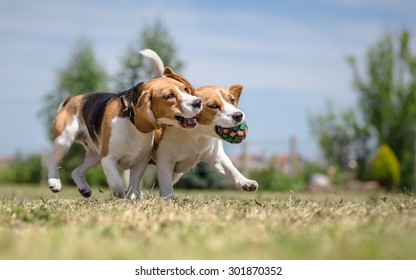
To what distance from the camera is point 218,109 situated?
6.50 m

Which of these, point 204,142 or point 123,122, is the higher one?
point 123,122

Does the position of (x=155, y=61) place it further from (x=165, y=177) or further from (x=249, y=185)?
(x=249, y=185)

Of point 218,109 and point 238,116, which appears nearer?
point 238,116

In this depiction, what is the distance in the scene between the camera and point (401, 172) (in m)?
22.3

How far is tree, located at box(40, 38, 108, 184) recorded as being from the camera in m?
22.7

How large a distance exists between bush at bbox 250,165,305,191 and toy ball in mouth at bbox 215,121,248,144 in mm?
13619

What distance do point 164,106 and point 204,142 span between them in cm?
70

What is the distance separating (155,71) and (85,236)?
3682mm

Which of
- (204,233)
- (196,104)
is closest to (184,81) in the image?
(196,104)

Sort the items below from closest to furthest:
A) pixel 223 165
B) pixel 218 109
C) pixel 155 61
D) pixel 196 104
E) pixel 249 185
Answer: pixel 196 104 < pixel 218 109 < pixel 249 185 < pixel 223 165 < pixel 155 61

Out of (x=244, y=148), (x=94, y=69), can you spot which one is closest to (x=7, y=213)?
(x=244, y=148)

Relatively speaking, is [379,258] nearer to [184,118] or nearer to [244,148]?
[184,118]

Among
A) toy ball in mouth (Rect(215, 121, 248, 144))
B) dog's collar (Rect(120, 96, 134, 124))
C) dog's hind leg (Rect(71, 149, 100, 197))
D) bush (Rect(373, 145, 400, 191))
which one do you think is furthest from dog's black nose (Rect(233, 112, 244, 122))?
bush (Rect(373, 145, 400, 191))

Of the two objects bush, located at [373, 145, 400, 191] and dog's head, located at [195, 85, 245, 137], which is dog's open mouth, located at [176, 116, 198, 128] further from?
bush, located at [373, 145, 400, 191]
